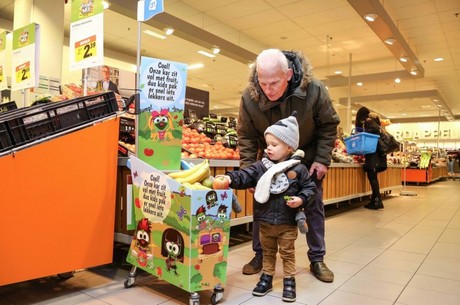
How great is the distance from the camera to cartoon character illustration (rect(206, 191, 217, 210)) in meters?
1.92

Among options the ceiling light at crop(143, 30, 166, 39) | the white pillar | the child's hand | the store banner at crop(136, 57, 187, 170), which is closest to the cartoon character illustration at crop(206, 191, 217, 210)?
the child's hand

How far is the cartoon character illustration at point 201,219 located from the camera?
1.88 m

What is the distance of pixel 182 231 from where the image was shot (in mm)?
1906

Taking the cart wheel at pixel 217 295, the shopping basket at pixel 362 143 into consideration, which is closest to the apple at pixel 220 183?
the cart wheel at pixel 217 295

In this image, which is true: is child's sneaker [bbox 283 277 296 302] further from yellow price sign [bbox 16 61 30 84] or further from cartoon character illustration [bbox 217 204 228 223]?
yellow price sign [bbox 16 61 30 84]

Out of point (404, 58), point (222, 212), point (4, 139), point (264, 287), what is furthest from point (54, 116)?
point (404, 58)

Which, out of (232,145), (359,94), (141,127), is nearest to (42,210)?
(141,127)

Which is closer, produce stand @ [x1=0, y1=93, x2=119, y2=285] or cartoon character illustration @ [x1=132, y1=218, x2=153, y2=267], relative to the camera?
produce stand @ [x1=0, y1=93, x2=119, y2=285]

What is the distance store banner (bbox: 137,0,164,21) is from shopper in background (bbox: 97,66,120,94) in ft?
3.58

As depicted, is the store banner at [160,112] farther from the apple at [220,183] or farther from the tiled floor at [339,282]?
the tiled floor at [339,282]

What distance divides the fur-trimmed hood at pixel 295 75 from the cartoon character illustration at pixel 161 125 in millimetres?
574

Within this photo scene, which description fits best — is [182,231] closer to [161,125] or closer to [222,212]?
[222,212]

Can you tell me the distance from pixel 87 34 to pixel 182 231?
1.50 metres

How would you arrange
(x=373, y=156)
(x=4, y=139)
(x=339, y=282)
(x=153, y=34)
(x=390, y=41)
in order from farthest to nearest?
(x=153, y=34), (x=390, y=41), (x=373, y=156), (x=339, y=282), (x=4, y=139)
